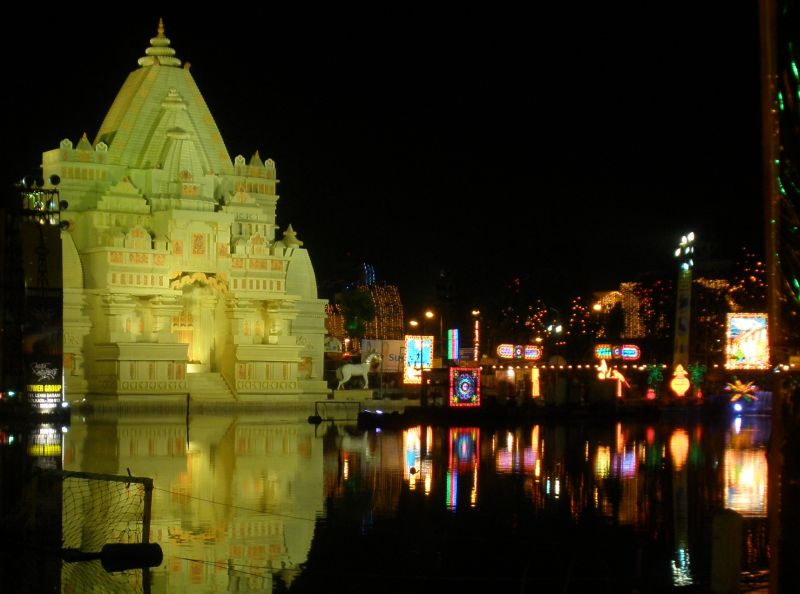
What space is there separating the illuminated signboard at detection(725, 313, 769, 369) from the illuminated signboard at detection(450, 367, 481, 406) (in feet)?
55.3

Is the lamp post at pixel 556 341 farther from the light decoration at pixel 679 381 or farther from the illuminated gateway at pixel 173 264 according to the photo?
the illuminated gateway at pixel 173 264

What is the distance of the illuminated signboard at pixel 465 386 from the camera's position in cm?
4491

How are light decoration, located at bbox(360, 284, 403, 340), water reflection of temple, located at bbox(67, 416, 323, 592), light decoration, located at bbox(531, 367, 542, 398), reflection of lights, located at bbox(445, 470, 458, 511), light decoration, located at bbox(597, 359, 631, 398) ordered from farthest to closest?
light decoration, located at bbox(360, 284, 403, 340), light decoration, located at bbox(531, 367, 542, 398), light decoration, located at bbox(597, 359, 631, 398), reflection of lights, located at bbox(445, 470, 458, 511), water reflection of temple, located at bbox(67, 416, 323, 592)

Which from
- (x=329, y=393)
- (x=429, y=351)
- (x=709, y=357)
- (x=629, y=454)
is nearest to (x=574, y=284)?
(x=709, y=357)

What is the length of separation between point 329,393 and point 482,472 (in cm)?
3144

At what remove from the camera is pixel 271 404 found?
5334 centimetres

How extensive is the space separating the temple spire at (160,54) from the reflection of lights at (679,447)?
27.1 meters

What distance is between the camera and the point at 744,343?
6038cm

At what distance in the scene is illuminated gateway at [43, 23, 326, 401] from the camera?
51656 millimetres

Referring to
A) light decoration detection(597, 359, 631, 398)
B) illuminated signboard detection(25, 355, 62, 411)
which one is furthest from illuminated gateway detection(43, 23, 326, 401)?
light decoration detection(597, 359, 631, 398)

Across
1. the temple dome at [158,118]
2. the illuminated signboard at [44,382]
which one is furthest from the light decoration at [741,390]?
the illuminated signboard at [44,382]

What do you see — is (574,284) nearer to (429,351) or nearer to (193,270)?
(429,351)

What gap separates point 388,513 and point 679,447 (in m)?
16.1

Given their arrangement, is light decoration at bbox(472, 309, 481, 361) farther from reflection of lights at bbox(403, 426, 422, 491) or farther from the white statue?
reflection of lights at bbox(403, 426, 422, 491)
